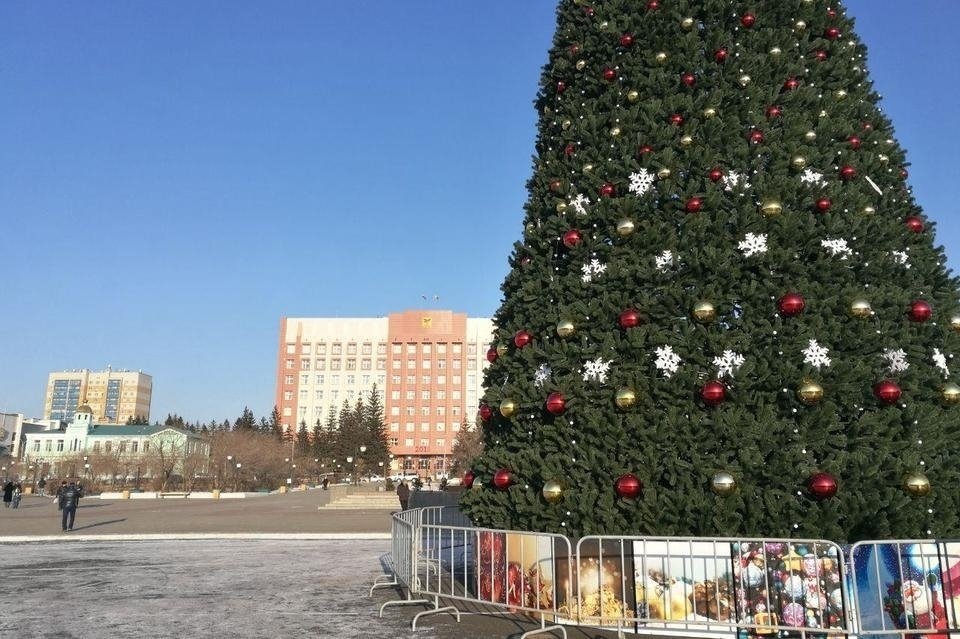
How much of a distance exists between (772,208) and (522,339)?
269cm

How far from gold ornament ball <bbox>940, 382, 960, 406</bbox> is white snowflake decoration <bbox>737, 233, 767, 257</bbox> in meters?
1.95

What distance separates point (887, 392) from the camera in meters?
5.50

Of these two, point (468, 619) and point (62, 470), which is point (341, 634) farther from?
point (62, 470)

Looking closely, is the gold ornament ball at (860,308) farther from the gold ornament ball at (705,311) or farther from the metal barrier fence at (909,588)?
the metal barrier fence at (909,588)

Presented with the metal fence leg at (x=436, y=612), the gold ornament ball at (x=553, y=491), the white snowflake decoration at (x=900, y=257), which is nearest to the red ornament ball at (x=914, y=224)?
the white snowflake decoration at (x=900, y=257)

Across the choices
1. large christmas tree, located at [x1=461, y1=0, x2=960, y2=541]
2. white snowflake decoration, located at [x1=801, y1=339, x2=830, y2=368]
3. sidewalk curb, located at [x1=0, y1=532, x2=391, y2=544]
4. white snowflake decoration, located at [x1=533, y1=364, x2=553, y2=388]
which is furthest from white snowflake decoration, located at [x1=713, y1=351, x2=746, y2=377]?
sidewalk curb, located at [x1=0, y1=532, x2=391, y2=544]

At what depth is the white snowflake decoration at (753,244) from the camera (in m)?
6.05

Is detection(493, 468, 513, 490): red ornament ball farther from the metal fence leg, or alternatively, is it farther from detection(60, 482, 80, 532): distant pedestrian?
detection(60, 482, 80, 532): distant pedestrian

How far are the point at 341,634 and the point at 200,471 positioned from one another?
216 feet

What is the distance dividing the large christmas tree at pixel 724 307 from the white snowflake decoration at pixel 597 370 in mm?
21

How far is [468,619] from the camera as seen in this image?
680cm

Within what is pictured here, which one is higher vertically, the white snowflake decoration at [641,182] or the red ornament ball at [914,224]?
the white snowflake decoration at [641,182]

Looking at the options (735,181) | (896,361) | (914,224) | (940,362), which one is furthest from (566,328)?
(914,224)

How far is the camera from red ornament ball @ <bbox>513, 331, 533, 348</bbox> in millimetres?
7094
